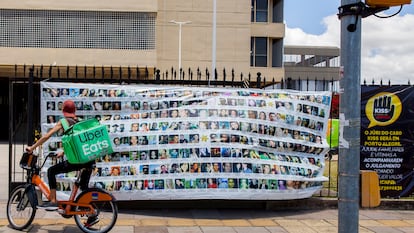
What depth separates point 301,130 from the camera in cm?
880

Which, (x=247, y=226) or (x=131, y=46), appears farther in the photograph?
(x=131, y=46)

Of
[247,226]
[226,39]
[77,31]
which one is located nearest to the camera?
[247,226]

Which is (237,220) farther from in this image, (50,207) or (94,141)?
(50,207)

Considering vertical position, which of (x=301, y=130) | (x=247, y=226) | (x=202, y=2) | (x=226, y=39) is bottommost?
(x=247, y=226)

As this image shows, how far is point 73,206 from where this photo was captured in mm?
6914

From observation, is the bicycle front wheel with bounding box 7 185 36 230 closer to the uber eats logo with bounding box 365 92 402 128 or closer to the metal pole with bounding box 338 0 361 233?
the metal pole with bounding box 338 0 361 233

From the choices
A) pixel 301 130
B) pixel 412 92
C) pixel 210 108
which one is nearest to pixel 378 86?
pixel 412 92

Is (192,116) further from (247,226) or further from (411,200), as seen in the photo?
(411,200)

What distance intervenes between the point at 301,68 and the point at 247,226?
200 ft

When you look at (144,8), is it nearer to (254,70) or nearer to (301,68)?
(254,70)

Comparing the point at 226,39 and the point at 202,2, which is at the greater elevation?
the point at 202,2

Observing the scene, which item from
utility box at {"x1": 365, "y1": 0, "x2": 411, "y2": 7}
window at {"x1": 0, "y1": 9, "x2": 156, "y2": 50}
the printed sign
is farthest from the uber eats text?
window at {"x1": 0, "y1": 9, "x2": 156, "y2": 50}

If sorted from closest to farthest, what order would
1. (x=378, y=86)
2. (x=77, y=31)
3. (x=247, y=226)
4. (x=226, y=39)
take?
(x=247, y=226), (x=378, y=86), (x=77, y=31), (x=226, y=39)

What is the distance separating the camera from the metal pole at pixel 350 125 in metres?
5.34
